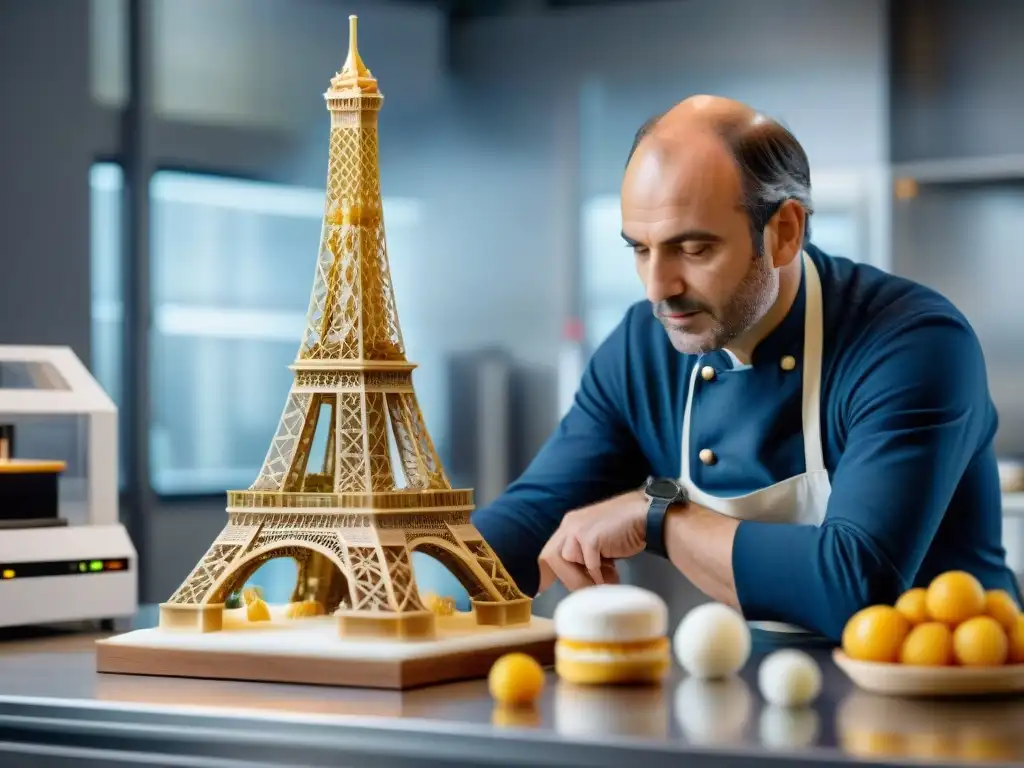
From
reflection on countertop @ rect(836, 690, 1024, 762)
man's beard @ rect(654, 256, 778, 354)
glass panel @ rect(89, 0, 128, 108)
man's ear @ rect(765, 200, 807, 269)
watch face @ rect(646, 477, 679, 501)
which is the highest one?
glass panel @ rect(89, 0, 128, 108)

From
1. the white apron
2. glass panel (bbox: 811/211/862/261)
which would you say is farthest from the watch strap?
glass panel (bbox: 811/211/862/261)

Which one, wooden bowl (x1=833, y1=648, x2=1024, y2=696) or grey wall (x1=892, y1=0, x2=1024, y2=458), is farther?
grey wall (x1=892, y1=0, x2=1024, y2=458)

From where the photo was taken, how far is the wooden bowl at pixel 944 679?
1184mm

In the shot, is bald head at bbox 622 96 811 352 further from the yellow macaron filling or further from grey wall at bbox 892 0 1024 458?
grey wall at bbox 892 0 1024 458

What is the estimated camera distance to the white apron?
1811 millimetres

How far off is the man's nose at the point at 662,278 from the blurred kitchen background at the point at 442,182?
2466mm

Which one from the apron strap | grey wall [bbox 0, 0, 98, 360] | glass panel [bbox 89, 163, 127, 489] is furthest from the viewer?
glass panel [bbox 89, 163, 127, 489]

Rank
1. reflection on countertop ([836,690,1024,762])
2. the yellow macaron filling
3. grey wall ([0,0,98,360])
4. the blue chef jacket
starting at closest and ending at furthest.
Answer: reflection on countertop ([836,690,1024,762]) → the yellow macaron filling → the blue chef jacket → grey wall ([0,0,98,360])

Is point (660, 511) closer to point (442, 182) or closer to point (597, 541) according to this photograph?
point (597, 541)

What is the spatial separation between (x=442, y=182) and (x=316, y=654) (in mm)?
4306

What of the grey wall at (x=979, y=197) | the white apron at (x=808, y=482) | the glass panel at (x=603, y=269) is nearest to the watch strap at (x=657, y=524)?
the white apron at (x=808, y=482)

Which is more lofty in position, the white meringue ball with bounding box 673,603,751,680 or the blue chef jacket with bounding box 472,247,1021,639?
the blue chef jacket with bounding box 472,247,1021,639

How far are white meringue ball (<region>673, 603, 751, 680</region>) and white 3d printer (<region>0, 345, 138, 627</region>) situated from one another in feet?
2.51

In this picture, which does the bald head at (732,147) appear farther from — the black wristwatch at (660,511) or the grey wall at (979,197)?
the grey wall at (979,197)
